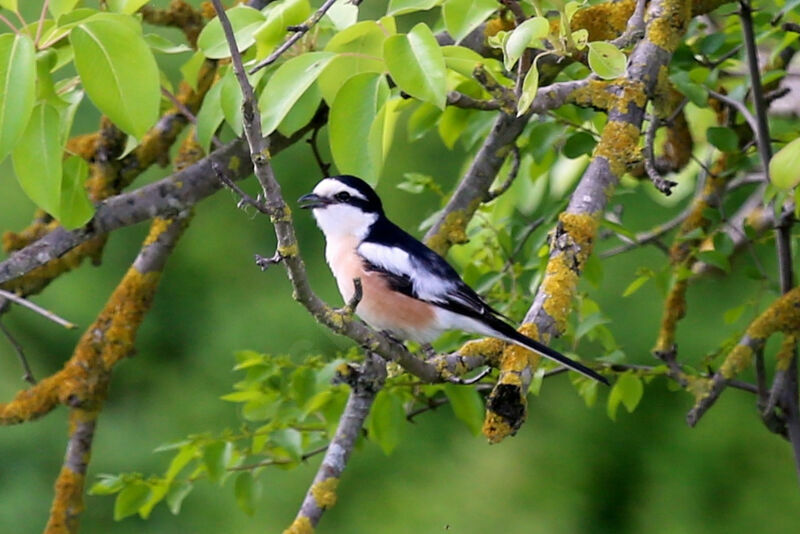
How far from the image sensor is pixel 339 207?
3215 mm

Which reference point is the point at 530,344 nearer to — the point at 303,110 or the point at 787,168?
the point at 787,168

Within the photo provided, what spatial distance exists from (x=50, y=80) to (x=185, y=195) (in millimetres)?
708

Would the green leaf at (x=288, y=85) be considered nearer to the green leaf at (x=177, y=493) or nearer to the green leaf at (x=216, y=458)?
the green leaf at (x=216, y=458)

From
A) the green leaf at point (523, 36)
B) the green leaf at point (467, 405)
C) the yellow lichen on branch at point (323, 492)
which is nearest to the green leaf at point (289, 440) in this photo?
the yellow lichen on branch at point (323, 492)

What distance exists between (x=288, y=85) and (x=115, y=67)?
0.33 meters

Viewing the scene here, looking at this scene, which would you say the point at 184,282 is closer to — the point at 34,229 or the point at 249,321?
the point at 249,321

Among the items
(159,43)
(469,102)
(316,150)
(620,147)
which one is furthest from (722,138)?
(159,43)

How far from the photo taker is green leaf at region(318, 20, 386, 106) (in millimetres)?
2188

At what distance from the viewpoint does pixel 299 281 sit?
1.65m

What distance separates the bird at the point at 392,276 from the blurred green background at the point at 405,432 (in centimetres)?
198

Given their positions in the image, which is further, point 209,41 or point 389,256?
point 389,256

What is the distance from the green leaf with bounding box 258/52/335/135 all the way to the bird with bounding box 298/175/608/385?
2.05 ft

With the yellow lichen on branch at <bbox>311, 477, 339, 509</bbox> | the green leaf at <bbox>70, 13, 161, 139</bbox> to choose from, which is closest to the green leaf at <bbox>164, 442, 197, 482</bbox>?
the yellow lichen on branch at <bbox>311, 477, 339, 509</bbox>

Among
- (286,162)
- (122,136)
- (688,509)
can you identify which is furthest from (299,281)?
(286,162)
